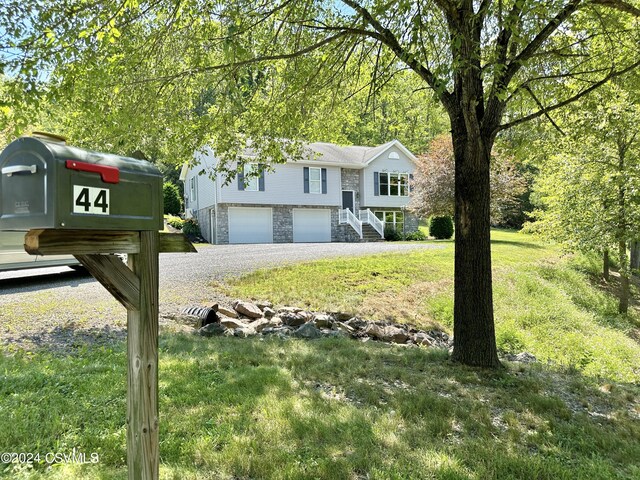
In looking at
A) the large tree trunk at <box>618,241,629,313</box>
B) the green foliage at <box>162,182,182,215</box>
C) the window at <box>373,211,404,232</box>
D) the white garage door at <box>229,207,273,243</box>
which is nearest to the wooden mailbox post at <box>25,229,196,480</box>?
the large tree trunk at <box>618,241,629,313</box>

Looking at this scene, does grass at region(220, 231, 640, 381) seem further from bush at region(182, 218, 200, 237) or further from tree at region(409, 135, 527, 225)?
bush at region(182, 218, 200, 237)

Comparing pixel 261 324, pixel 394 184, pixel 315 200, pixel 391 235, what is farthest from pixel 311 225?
pixel 261 324

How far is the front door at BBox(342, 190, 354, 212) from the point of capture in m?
25.3

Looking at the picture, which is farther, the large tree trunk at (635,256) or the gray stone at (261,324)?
the large tree trunk at (635,256)

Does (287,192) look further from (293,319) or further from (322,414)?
(322,414)

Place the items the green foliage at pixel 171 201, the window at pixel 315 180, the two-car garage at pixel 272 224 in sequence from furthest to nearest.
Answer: the green foliage at pixel 171 201 < the window at pixel 315 180 < the two-car garage at pixel 272 224

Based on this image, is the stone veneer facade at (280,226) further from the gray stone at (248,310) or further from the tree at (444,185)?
the gray stone at (248,310)

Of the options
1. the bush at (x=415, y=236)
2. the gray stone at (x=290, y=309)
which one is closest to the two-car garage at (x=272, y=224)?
the bush at (x=415, y=236)

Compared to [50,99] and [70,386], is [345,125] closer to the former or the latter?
[50,99]

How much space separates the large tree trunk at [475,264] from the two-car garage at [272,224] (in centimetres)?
1789

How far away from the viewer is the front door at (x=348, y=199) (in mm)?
25297

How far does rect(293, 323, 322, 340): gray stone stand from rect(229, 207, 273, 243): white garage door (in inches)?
620

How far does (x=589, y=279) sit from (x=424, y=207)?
9.02 m

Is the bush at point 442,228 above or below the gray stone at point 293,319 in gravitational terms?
above
